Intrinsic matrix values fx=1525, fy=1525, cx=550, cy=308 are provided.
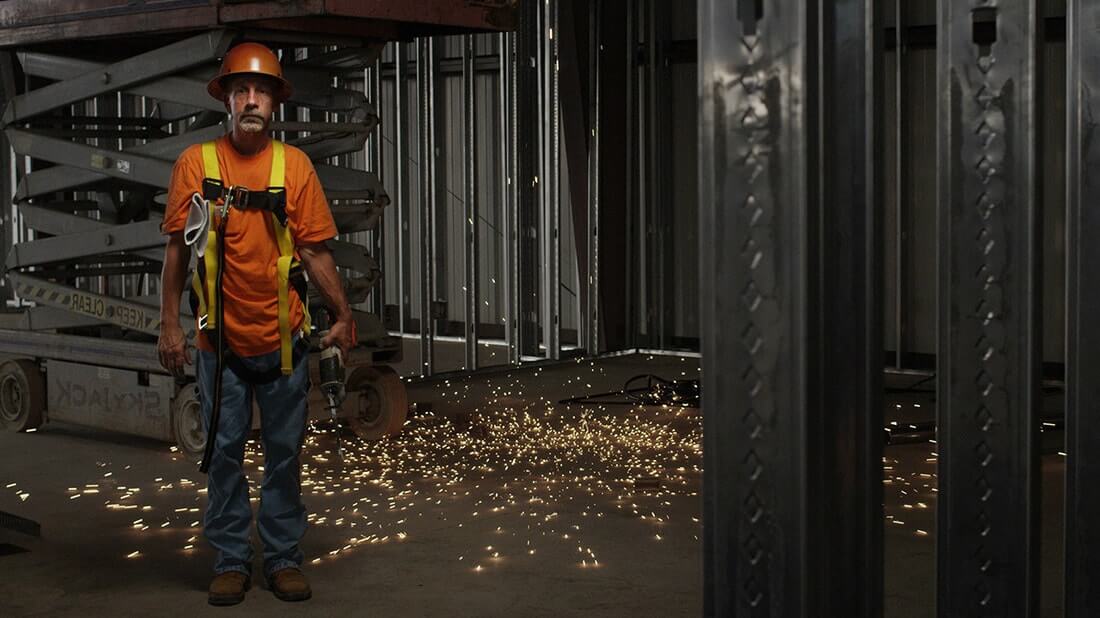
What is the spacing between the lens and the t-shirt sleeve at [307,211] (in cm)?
528

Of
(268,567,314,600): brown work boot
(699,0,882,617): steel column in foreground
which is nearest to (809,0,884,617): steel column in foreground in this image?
(699,0,882,617): steel column in foreground

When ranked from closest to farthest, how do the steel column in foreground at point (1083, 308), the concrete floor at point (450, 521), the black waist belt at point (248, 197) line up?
the steel column in foreground at point (1083, 308) → the black waist belt at point (248, 197) → the concrete floor at point (450, 521)

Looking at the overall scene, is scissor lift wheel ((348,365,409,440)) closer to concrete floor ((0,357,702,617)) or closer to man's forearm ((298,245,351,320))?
concrete floor ((0,357,702,617))

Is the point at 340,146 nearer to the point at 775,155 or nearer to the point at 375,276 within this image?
the point at 375,276

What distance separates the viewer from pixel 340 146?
8062 millimetres

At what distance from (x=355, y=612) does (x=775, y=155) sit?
10.1 feet

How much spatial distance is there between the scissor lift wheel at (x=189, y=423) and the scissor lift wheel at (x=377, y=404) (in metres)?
0.92

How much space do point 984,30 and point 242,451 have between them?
3.14m

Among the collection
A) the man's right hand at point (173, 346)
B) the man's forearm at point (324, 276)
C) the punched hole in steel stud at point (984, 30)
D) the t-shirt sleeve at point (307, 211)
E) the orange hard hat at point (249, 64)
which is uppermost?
→ the orange hard hat at point (249, 64)

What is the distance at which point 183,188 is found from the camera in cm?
522

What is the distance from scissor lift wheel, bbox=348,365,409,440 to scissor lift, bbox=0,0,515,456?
0.01m

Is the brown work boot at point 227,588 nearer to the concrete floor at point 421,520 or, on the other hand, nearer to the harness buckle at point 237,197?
the concrete floor at point 421,520

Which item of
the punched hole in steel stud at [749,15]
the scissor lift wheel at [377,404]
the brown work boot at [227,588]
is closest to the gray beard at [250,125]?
the brown work boot at [227,588]

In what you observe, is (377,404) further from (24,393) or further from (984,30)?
(984,30)
